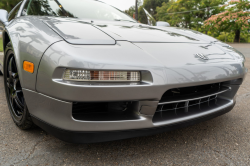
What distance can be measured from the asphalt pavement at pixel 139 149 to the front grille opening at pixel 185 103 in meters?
0.26

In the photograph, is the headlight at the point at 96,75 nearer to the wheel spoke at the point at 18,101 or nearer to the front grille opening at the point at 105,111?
the front grille opening at the point at 105,111

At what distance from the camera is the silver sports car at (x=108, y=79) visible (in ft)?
3.53

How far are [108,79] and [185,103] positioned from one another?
2.08 ft

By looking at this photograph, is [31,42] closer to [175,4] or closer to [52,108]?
[52,108]

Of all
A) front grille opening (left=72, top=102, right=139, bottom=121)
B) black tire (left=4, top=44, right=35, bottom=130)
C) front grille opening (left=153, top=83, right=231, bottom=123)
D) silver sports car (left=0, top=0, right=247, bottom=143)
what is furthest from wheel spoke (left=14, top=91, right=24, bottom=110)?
front grille opening (left=153, top=83, right=231, bottom=123)

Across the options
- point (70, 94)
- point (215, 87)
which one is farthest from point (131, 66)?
point (215, 87)

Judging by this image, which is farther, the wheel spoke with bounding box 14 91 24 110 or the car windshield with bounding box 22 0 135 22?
the car windshield with bounding box 22 0 135 22

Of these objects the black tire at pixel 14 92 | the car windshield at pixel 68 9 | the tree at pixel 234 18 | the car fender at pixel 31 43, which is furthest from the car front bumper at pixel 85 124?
the tree at pixel 234 18

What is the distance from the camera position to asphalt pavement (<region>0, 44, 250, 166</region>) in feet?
4.16

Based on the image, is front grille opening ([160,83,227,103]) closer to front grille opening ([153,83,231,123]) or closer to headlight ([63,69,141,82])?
front grille opening ([153,83,231,123])

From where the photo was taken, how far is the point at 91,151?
1370mm

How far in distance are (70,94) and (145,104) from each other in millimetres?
431

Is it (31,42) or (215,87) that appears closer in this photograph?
(31,42)

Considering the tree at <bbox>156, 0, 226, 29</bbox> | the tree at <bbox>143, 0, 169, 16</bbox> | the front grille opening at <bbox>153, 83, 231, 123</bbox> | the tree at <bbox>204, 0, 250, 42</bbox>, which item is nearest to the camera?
the front grille opening at <bbox>153, 83, 231, 123</bbox>
